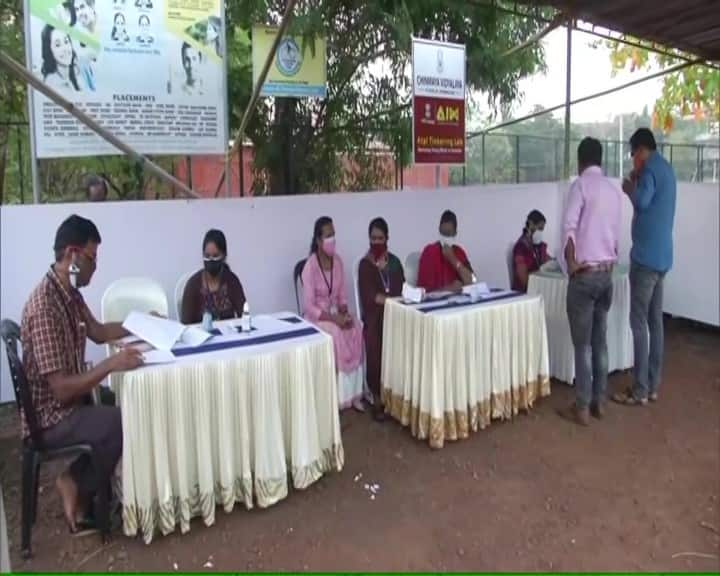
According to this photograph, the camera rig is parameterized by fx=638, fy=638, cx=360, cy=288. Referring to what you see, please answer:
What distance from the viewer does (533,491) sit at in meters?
3.00

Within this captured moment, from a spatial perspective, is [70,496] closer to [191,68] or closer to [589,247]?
[191,68]

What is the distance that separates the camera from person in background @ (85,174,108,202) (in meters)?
4.20

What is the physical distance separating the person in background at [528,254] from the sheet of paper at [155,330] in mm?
2682

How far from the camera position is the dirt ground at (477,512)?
248 cm

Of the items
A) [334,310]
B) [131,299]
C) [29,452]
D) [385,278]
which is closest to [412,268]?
[385,278]

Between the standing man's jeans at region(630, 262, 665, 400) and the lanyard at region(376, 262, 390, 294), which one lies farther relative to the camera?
the lanyard at region(376, 262, 390, 294)

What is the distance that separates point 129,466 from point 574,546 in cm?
178

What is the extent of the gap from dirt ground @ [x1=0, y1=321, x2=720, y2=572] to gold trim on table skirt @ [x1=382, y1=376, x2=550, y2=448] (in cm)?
7

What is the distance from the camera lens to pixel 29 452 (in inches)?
96.6

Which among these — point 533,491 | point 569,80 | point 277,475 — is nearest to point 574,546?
point 533,491

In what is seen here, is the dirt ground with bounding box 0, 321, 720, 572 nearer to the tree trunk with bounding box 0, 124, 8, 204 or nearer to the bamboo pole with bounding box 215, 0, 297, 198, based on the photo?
the tree trunk with bounding box 0, 124, 8, 204

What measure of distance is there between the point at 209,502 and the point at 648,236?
2.90 m

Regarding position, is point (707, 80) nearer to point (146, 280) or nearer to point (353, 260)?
point (353, 260)

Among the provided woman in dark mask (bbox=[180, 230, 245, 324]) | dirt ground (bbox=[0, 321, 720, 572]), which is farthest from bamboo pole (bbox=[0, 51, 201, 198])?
dirt ground (bbox=[0, 321, 720, 572])
